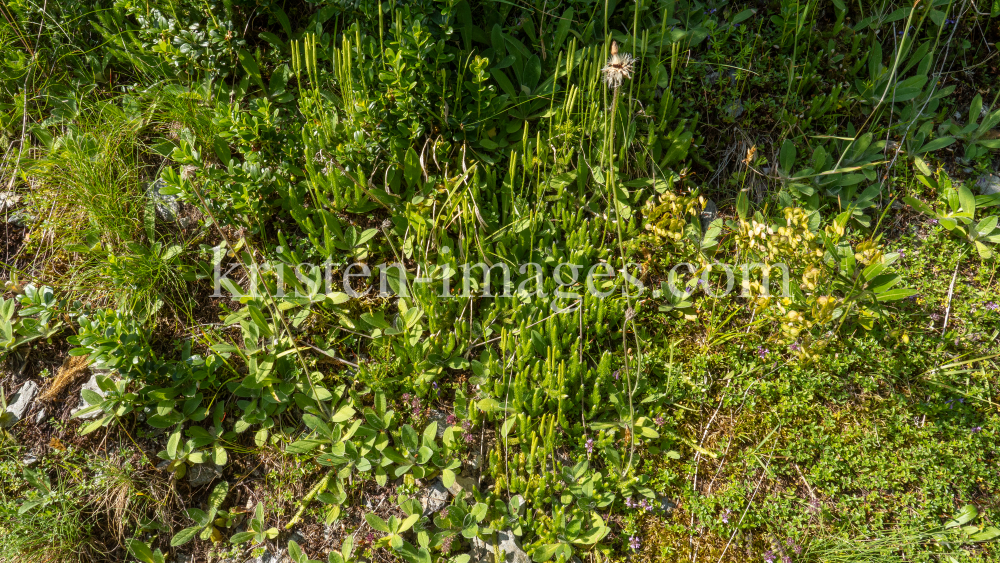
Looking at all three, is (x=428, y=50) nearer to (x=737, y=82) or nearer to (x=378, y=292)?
(x=378, y=292)

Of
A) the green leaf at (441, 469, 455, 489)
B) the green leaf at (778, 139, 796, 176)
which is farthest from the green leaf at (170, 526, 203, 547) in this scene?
the green leaf at (778, 139, 796, 176)

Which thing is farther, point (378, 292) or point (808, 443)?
point (378, 292)

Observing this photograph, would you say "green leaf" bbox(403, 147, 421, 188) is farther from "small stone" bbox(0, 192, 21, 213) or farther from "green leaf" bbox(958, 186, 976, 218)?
"green leaf" bbox(958, 186, 976, 218)

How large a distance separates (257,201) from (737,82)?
103 inches

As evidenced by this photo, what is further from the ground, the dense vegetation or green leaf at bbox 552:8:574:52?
green leaf at bbox 552:8:574:52

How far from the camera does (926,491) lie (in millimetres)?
2572

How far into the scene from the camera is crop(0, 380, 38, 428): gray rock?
109 inches

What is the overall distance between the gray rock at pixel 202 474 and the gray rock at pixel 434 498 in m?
0.99

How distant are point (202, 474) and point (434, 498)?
1.10 m

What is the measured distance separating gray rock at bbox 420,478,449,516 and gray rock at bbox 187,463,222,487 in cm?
99

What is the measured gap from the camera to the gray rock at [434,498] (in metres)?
2.61

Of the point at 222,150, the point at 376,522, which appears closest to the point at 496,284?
the point at 376,522

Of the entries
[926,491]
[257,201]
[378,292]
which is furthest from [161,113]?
[926,491]

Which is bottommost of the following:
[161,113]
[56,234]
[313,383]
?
[313,383]
